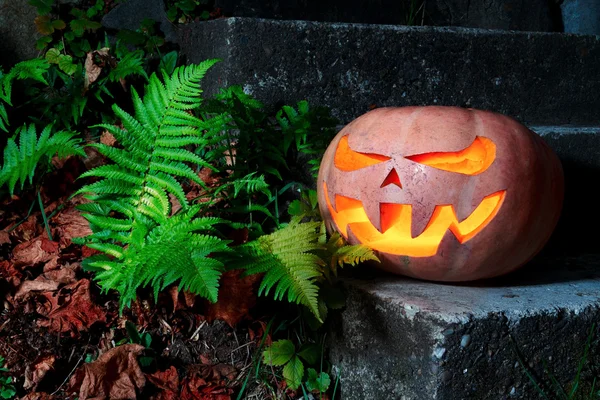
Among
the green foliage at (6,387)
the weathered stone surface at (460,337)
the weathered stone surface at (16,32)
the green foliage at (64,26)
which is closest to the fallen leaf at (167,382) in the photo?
the green foliage at (6,387)

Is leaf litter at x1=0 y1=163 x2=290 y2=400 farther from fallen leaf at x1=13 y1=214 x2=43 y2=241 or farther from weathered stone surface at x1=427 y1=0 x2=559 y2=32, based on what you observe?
weathered stone surface at x1=427 y1=0 x2=559 y2=32

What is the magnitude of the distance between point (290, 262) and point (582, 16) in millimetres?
3040

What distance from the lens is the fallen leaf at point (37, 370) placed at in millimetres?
1986

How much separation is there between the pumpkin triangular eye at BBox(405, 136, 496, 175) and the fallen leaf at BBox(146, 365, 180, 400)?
1.08 meters

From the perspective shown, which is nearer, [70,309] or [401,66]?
[70,309]

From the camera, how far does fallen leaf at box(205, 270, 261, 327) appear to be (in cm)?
216

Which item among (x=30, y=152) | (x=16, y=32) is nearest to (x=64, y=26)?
(x=16, y=32)

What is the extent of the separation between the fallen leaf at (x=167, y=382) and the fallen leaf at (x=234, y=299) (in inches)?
9.9

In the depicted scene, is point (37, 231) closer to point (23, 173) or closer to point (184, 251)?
point (23, 173)

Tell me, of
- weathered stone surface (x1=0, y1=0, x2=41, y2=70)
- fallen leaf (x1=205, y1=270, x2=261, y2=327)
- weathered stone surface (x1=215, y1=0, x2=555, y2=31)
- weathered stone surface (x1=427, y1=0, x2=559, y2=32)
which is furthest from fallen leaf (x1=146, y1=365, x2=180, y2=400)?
weathered stone surface (x1=427, y1=0, x2=559, y2=32)

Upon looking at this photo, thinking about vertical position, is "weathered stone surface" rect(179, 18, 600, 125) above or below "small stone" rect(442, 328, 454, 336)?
above

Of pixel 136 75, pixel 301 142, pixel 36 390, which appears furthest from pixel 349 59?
pixel 36 390

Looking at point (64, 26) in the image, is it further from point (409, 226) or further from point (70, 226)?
point (409, 226)

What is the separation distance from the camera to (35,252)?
2316 mm
